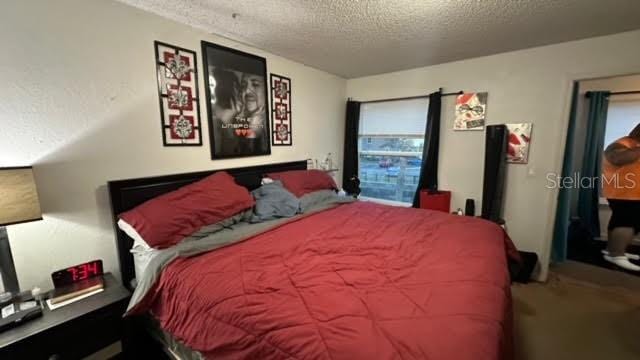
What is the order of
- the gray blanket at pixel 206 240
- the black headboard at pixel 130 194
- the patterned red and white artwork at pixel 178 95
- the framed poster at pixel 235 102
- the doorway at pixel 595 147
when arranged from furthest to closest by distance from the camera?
1. the doorway at pixel 595 147
2. the framed poster at pixel 235 102
3. the patterned red and white artwork at pixel 178 95
4. the black headboard at pixel 130 194
5. the gray blanket at pixel 206 240

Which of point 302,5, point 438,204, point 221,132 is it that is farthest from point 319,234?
Answer: point 438,204

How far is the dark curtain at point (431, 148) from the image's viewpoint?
10.9ft

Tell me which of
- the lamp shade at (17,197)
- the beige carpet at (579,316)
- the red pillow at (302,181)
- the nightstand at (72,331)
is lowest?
the beige carpet at (579,316)

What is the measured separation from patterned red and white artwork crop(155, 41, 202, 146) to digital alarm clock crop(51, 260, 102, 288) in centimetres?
96

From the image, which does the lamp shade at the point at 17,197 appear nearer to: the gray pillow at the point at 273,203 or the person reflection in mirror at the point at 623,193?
the gray pillow at the point at 273,203

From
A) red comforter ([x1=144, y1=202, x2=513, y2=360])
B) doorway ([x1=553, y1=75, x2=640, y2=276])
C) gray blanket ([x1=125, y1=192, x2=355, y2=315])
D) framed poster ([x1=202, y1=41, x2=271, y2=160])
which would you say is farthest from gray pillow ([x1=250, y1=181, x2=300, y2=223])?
doorway ([x1=553, y1=75, x2=640, y2=276])

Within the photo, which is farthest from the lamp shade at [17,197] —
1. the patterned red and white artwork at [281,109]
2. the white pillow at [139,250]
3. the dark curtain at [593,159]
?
the dark curtain at [593,159]

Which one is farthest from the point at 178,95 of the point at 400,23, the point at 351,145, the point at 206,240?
the point at 351,145

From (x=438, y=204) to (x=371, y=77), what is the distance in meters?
1.96

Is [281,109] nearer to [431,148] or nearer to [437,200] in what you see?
[431,148]

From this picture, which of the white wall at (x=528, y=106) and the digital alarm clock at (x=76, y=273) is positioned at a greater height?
the white wall at (x=528, y=106)

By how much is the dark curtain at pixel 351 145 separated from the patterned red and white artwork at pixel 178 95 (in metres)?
2.24

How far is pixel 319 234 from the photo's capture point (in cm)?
193

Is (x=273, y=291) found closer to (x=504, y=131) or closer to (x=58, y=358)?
(x=58, y=358)
